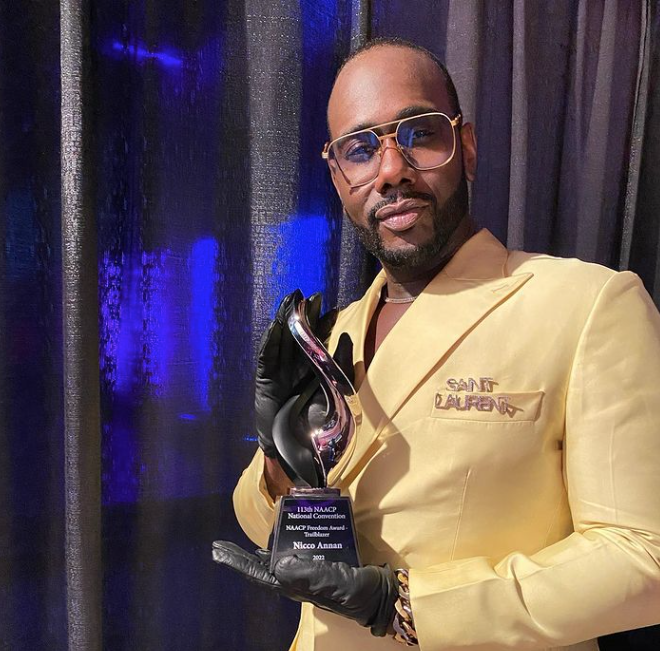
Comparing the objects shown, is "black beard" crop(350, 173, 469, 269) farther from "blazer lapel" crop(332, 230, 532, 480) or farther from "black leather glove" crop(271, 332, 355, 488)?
"black leather glove" crop(271, 332, 355, 488)

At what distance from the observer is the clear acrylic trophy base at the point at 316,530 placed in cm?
84

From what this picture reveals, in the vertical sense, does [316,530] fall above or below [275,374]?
below

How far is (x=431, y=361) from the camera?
91cm

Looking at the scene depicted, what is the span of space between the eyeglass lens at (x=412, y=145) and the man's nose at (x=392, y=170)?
0.01 m

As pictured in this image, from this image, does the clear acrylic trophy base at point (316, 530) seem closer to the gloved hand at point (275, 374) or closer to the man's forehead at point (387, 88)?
the gloved hand at point (275, 374)

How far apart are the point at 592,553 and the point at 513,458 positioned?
0.15m

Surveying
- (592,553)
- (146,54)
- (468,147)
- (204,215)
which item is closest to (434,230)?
(468,147)

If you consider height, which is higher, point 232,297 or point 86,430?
point 232,297

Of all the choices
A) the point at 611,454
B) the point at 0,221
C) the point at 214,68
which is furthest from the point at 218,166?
the point at 611,454

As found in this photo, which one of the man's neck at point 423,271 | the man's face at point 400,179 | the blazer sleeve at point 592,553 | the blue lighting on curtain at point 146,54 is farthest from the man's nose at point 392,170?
the blue lighting on curtain at point 146,54

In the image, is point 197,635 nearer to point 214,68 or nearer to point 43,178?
point 43,178

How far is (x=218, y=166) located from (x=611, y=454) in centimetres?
108

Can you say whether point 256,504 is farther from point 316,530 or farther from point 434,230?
point 434,230

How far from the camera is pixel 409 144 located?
0.99 metres
